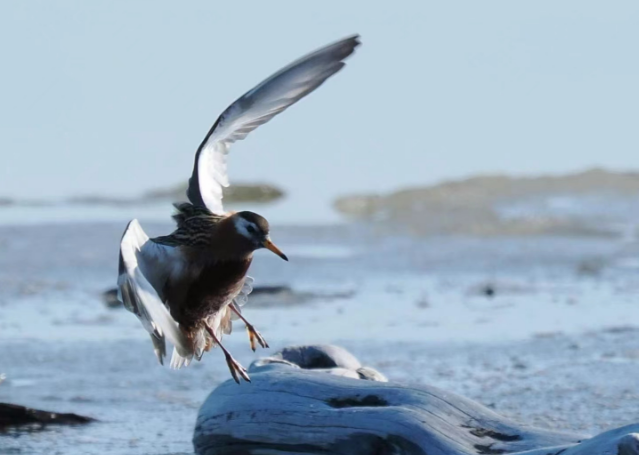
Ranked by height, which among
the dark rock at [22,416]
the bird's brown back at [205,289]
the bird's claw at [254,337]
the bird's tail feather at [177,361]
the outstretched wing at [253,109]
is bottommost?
the dark rock at [22,416]

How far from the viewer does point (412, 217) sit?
15.3m

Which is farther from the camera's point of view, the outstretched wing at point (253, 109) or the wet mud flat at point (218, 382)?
the wet mud flat at point (218, 382)

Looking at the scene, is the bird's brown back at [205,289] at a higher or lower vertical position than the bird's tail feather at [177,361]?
higher

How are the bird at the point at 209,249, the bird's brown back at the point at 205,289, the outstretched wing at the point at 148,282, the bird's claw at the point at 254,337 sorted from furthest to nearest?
the bird's claw at the point at 254,337, the bird's brown back at the point at 205,289, the bird at the point at 209,249, the outstretched wing at the point at 148,282

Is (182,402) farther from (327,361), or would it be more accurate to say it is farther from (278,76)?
(278,76)

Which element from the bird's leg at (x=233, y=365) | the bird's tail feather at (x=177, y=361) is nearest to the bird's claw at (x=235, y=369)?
the bird's leg at (x=233, y=365)

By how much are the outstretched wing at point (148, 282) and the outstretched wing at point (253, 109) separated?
605 millimetres

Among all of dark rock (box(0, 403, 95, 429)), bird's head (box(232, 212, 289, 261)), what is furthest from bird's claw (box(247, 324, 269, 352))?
dark rock (box(0, 403, 95, 429))

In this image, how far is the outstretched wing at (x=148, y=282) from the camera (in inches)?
226

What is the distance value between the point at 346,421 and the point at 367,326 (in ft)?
13.0

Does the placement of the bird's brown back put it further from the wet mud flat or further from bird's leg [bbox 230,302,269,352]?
the wet mud flat

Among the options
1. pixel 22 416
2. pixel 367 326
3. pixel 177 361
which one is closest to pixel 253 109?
pixel 177 361

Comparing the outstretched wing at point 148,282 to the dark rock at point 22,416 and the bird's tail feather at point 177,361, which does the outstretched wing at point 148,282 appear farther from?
the dark rock at point 22,416

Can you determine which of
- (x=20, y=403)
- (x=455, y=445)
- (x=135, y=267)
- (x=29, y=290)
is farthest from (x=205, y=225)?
(x=29, y=290)
